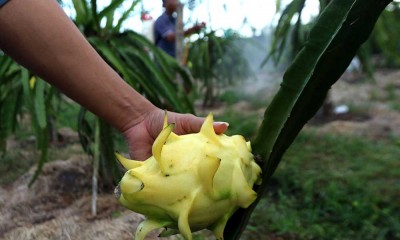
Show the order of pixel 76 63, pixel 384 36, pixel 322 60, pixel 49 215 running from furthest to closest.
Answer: pixel 384 36 < pixel 49 215 < pixel 76 63 < pixel 322 60

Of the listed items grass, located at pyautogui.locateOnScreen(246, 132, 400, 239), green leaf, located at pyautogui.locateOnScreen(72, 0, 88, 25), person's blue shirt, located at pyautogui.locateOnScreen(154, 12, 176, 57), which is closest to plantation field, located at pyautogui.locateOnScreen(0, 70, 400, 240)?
grass, located at pyautogui.locateOnScreen(246, 132, 400, 239)

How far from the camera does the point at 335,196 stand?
1.78m

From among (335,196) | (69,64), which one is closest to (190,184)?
(69,64)

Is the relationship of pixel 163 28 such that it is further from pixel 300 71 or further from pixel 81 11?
pixel 300 71

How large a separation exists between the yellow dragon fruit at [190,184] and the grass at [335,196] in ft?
3.30

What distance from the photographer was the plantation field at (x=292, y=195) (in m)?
1.51

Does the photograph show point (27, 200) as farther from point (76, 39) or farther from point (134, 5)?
point (76, 39)

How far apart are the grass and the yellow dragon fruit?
1.01 m

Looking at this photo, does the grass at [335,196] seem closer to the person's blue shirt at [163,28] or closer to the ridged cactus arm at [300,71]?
the ridged cactus arm at [300,71]

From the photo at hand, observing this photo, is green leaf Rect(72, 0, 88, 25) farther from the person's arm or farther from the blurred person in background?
the blurred person in background

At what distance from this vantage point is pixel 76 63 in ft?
2.58

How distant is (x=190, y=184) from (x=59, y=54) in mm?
372

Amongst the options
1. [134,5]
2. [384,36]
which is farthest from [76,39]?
[384,36]

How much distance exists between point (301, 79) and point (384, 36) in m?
1.80
